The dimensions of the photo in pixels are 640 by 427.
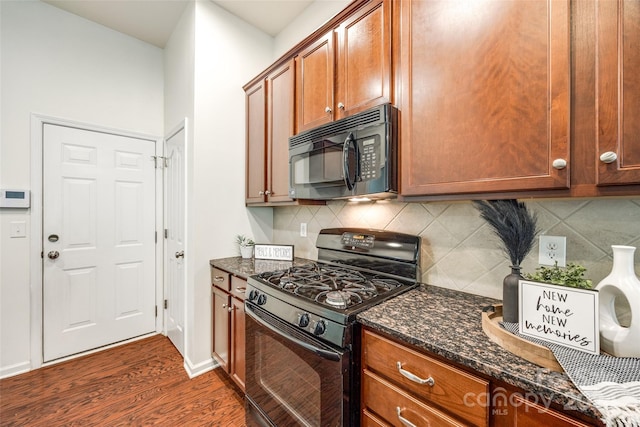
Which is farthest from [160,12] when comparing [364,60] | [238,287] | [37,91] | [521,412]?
[521,412]

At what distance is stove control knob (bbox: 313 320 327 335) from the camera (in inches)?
42.6

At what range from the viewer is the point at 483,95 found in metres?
1.00

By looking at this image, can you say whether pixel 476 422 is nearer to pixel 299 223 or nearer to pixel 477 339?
pixel 477 339

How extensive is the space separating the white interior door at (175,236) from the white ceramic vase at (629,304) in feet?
7.70

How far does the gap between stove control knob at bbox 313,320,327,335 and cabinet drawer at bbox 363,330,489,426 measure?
165 millimetres

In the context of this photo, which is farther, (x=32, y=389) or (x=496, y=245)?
(x=32, y=389)

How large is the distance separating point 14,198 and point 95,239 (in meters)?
0.62

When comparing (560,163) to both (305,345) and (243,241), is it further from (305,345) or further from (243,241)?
(243,241)

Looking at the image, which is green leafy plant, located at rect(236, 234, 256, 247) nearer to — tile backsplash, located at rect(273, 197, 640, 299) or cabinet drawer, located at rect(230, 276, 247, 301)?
cabinet drawer, located at rect(230, 276, 247, 301)

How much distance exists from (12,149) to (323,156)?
2520 mm

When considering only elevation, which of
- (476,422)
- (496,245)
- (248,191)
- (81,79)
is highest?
(81,79)

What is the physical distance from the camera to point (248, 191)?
234cm

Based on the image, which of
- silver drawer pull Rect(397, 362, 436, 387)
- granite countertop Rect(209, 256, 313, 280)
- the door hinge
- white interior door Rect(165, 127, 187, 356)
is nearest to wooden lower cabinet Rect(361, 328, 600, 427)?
silver drawer pull Rect(397, 362, 436, 387)

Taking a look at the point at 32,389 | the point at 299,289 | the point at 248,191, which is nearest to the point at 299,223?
the point at 248,191
